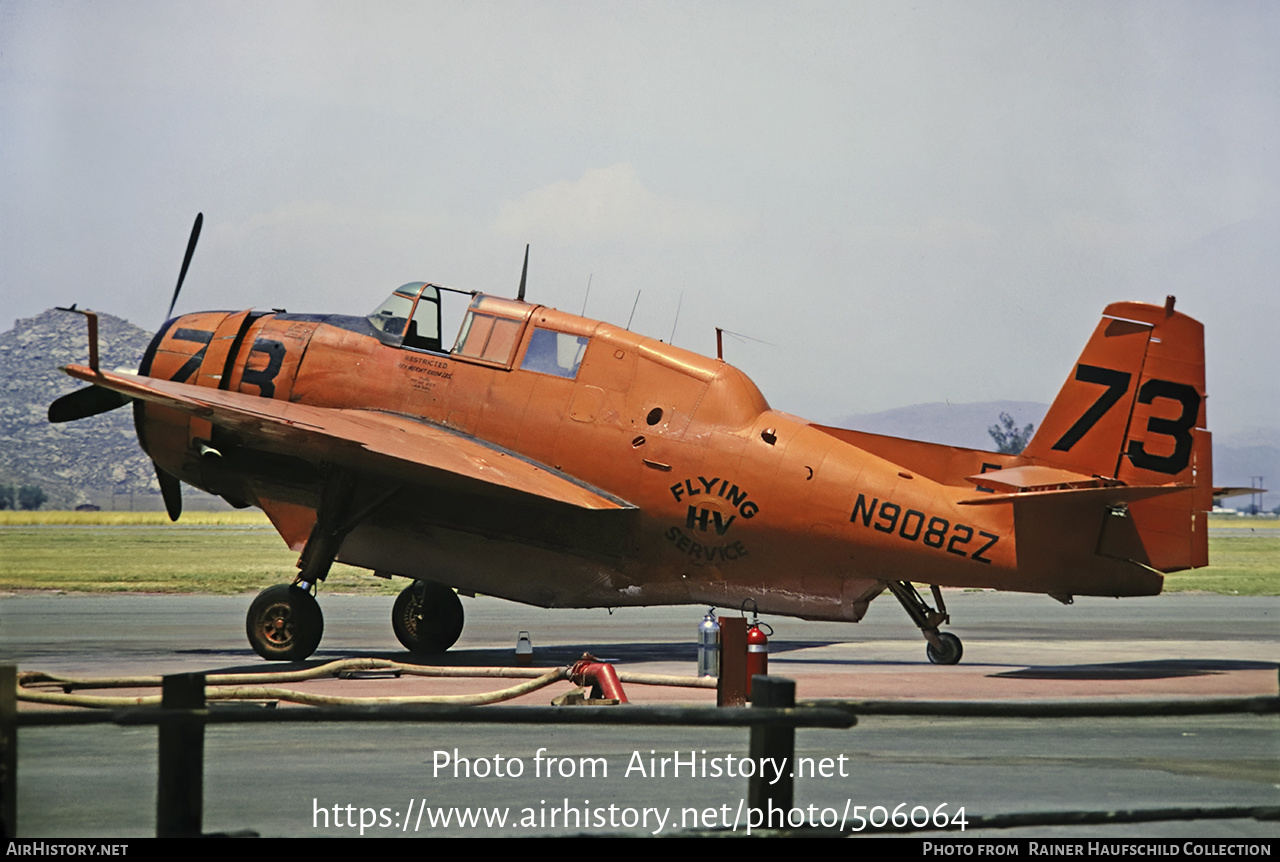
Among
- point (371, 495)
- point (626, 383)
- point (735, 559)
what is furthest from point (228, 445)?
point (735, 559)

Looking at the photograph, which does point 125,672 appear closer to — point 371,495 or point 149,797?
point 371,495

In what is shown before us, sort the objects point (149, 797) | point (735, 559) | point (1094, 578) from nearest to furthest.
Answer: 1. point (149, 797)
2. point (1094, 578)
3. point (735, 559)

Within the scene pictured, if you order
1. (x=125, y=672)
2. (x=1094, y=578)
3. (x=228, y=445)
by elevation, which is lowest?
(x=125, y=672)

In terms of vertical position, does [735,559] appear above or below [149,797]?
above

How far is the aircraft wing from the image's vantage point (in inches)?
583

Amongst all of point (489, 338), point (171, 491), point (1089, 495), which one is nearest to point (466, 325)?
Answer: point (489, 338)

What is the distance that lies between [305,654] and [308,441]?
260 centimetres

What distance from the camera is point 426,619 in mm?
17672

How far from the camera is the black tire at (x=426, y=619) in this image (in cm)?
1767

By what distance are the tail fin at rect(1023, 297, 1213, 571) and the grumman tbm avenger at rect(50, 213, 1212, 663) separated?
3cm

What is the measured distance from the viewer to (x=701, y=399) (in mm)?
15867

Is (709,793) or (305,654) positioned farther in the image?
(305,654)

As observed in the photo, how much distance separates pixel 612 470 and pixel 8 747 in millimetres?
11063

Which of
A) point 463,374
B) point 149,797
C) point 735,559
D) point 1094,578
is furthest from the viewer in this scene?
point 463,374
